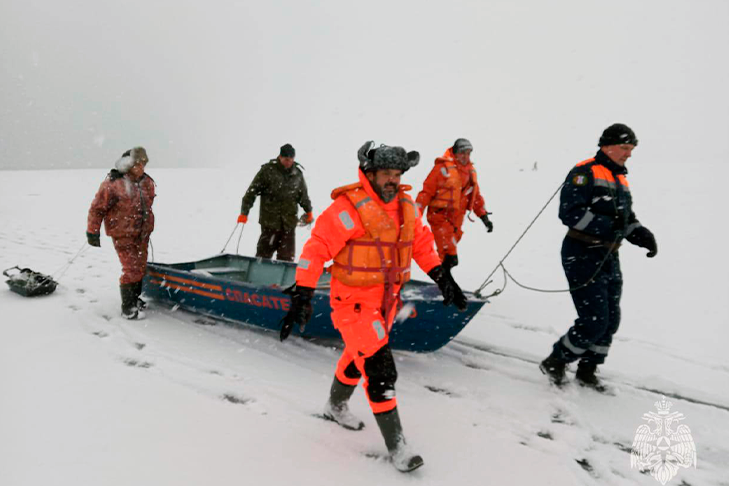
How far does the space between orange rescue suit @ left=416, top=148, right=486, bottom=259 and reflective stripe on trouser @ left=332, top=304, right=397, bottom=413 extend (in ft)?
9.61

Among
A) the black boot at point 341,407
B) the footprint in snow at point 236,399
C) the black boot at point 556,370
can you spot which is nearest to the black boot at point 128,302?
the footprint in snow at point 236,399

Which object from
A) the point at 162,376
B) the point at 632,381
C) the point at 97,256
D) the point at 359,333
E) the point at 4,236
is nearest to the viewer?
the point at 359,333

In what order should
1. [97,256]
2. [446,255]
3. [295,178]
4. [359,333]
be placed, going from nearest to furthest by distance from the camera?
[359,333] → [446,255] → [295,178] → [97,256]

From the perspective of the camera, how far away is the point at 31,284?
5.78m

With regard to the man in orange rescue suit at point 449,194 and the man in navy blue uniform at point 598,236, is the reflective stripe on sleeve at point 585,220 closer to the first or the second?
the man in navy blue uniform at point 598,236

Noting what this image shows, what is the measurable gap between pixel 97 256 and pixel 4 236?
3.80 metres

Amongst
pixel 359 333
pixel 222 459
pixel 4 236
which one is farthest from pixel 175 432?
pixel 4 236

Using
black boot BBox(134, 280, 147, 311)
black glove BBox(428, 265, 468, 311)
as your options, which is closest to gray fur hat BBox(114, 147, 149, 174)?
black boot BBox(134, 280, 147, 311)

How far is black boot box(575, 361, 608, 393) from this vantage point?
3918 mm

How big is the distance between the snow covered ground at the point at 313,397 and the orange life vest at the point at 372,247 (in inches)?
44.1

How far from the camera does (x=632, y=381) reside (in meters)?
4.12

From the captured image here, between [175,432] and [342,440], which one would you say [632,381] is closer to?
[342,440]

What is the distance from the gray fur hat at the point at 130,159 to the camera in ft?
16.7

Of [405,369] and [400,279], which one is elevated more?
[400,279]
